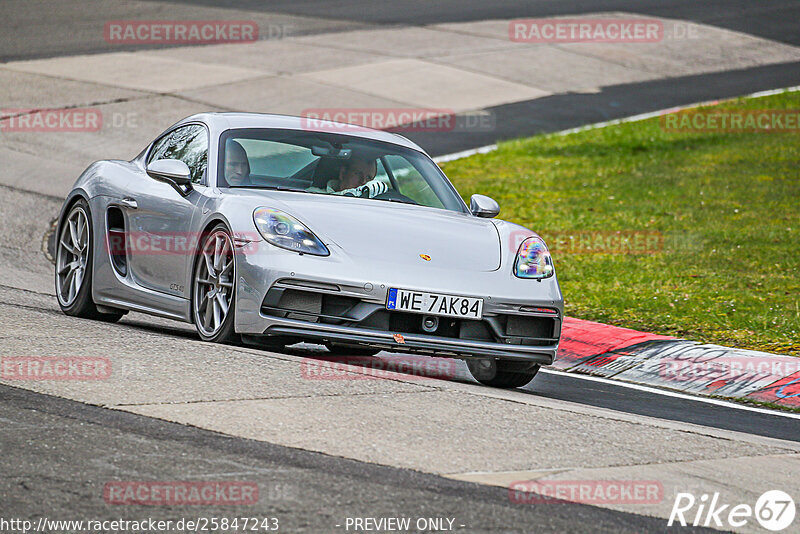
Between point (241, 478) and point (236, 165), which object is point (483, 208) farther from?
point (241, 478)

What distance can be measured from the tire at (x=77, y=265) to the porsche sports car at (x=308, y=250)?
0.01m

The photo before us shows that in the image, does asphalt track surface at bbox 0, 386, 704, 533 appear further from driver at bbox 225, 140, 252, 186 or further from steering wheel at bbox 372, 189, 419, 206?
steering wheel at bbox 372, 189, 419, 206

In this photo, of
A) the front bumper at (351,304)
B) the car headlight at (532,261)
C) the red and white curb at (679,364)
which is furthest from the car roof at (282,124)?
the red and white curb at (679,364)

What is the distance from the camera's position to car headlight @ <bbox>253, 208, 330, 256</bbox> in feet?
21.9

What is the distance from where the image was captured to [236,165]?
25.1ft

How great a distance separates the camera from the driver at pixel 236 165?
7.52 metres

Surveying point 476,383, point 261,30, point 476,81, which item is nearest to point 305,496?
point 476,383

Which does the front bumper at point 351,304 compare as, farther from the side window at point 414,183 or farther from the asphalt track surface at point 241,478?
the asphalt track surface at point 241,478

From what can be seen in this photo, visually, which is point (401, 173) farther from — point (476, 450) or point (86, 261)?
point (476, 450)

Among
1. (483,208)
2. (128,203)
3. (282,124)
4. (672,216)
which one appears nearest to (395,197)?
(483,208)

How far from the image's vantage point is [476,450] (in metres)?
5.05

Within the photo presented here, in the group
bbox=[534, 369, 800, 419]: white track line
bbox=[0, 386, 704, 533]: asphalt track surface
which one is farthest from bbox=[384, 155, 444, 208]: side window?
bbox=[0, 386, 704, 533]: asphalt track surface

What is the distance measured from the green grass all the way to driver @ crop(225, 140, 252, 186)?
3519mm

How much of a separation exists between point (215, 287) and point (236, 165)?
0.97 metres
